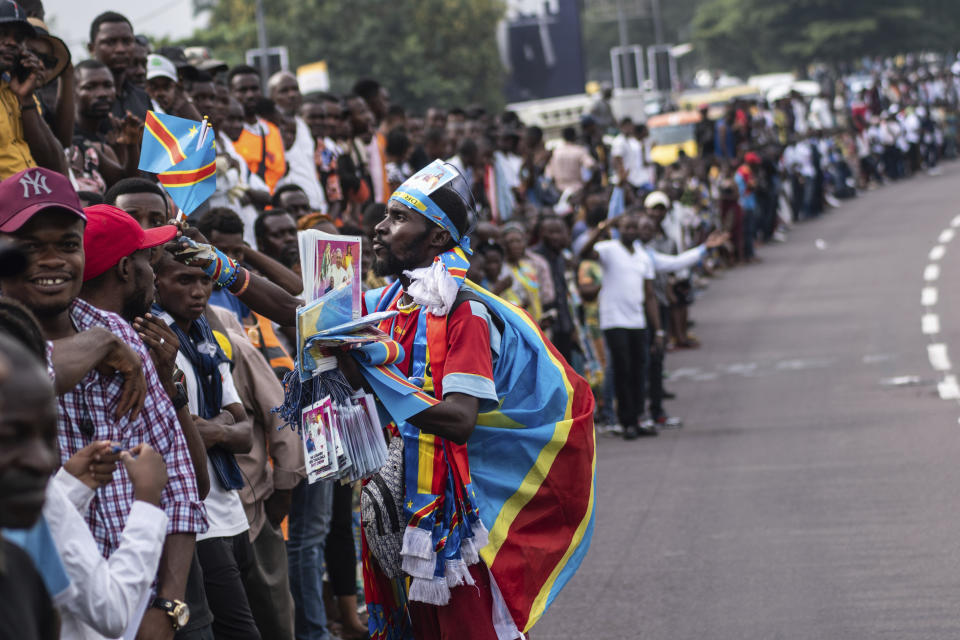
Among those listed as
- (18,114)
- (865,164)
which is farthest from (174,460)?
(865,164)

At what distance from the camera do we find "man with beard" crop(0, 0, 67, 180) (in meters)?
6.50

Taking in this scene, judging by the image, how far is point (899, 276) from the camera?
867 inches

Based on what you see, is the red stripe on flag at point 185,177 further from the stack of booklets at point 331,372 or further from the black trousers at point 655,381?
the black trousers at point 655,381

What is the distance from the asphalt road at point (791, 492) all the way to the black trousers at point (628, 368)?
293 millimetres

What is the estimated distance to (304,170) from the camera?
11086 mm

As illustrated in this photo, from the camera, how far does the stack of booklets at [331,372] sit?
14.4 ft

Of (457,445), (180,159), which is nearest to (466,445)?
(457,445)

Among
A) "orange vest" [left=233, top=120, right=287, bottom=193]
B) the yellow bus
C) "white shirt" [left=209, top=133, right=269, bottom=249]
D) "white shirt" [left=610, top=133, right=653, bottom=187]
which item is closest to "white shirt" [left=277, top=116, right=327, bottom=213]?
"orange vest" [left=233, top=120, right=287, bottom=193]

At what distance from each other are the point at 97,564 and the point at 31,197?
3.55ft

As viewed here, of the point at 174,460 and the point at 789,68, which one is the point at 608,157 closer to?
the point at 174,460

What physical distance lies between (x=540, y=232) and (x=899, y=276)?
10641 millimetres

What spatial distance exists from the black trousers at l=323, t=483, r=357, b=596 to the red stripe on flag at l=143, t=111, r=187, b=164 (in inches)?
108

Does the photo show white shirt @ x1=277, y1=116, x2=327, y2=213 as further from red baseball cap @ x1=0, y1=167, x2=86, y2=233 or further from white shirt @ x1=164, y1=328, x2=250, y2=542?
red baseball cap @ x1=0, y1=167, x2=86, y2=233

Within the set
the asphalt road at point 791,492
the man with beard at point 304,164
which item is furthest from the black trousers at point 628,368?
the man with beard at point 304,164
